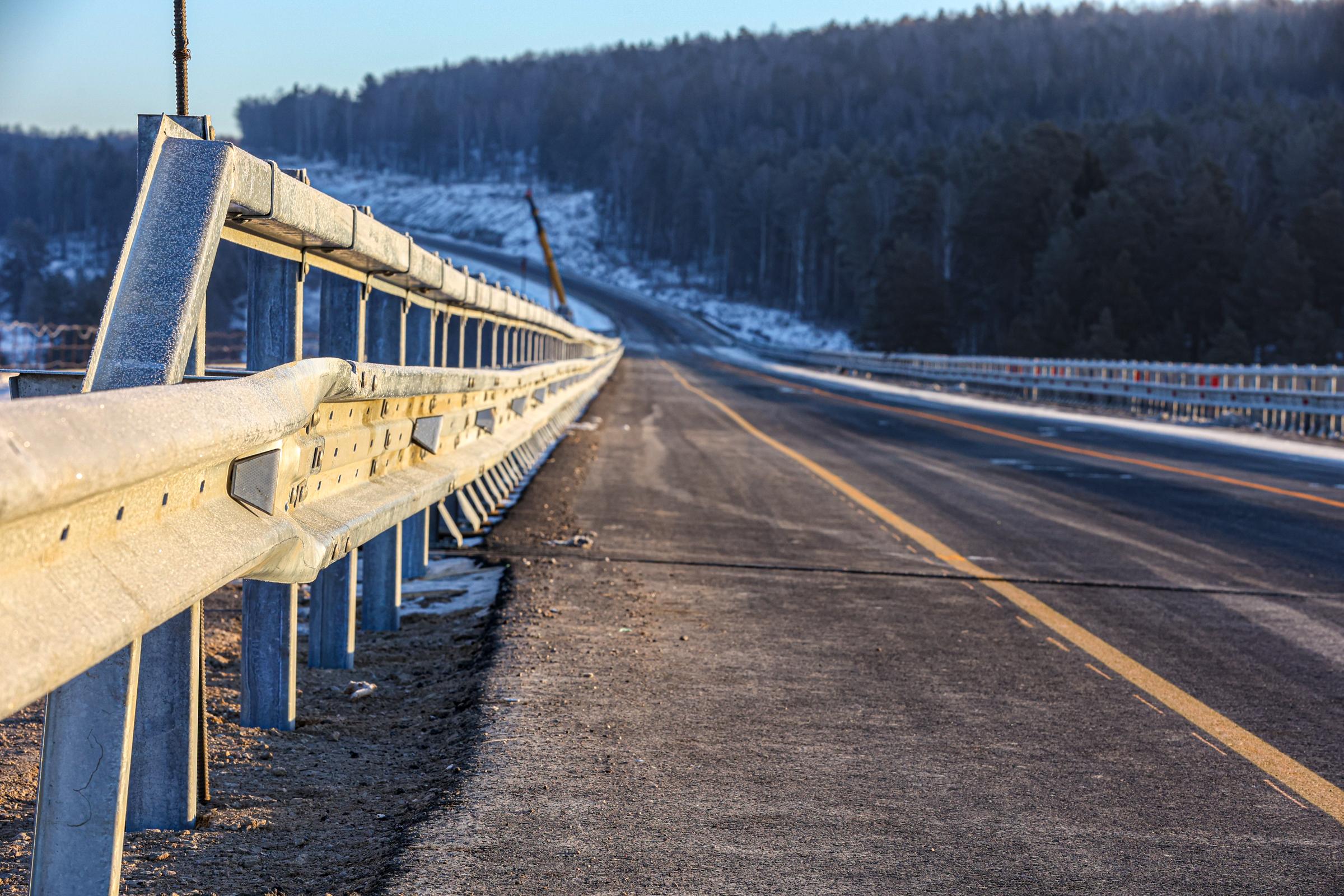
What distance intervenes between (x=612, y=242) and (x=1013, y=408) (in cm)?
15685

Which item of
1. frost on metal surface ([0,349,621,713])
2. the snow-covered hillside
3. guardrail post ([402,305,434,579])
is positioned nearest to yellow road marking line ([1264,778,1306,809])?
frost on metal surface ([0,349,621,713])

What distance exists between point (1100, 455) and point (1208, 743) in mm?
14855

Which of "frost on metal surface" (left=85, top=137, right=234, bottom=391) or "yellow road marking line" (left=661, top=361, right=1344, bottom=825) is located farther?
"yellow road marking line" (left=661, top=361, right=1344, bottom=825)

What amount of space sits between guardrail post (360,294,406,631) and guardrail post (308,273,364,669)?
0.83 meters

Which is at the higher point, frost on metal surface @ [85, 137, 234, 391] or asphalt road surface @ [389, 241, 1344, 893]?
frost on metal surface @ [85, 137, 234, 391]

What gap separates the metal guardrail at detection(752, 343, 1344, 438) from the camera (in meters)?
23.6

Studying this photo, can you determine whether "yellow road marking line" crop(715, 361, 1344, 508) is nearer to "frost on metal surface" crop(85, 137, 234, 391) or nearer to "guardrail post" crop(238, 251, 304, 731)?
"guardrail post" crop(238, 251, 304, 731)

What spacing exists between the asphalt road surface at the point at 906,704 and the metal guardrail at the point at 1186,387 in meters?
12.6

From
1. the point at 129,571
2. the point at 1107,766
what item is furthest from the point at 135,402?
the point at 1107,766

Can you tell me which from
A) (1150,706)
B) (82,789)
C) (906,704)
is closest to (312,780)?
(82,789)

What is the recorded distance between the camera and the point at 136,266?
2740 millimetres

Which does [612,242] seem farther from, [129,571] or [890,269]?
[129,571]

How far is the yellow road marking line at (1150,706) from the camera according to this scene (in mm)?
5070

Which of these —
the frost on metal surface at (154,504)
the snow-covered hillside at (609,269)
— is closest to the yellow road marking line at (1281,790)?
the frost on metal surface at (154,504)
